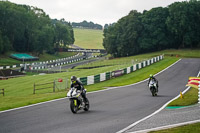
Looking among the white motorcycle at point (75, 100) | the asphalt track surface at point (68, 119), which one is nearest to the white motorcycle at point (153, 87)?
the asphalt track surface at point (68, 119)

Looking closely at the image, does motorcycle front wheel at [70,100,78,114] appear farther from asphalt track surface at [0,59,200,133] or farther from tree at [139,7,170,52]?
tree at [139,7,170,52]

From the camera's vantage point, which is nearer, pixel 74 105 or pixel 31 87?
pixel 74 105

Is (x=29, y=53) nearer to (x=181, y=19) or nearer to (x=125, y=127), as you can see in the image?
(x=181, y=19)

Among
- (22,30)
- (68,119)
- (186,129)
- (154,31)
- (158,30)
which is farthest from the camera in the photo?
(22,30)

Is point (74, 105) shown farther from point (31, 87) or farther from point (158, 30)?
point (158, 30)

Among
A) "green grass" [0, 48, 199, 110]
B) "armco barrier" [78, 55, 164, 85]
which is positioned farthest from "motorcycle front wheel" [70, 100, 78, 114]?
"armco barrier" [78, 55, 164, 85]

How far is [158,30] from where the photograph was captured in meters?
97.3

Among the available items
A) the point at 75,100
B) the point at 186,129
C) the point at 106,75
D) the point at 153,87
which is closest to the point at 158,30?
the point at 106,75

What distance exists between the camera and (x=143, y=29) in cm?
10088

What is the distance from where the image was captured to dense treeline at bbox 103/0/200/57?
94375 millimetres

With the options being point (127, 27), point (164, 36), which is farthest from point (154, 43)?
point (127, 27)

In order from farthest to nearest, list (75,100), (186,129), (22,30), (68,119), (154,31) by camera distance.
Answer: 1. (22,30)
2. (154,31)
3. (75,100)
4. (68,119)
5. (186,129)

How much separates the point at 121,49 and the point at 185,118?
288 ft

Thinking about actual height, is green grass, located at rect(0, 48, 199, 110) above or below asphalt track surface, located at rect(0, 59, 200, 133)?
below
